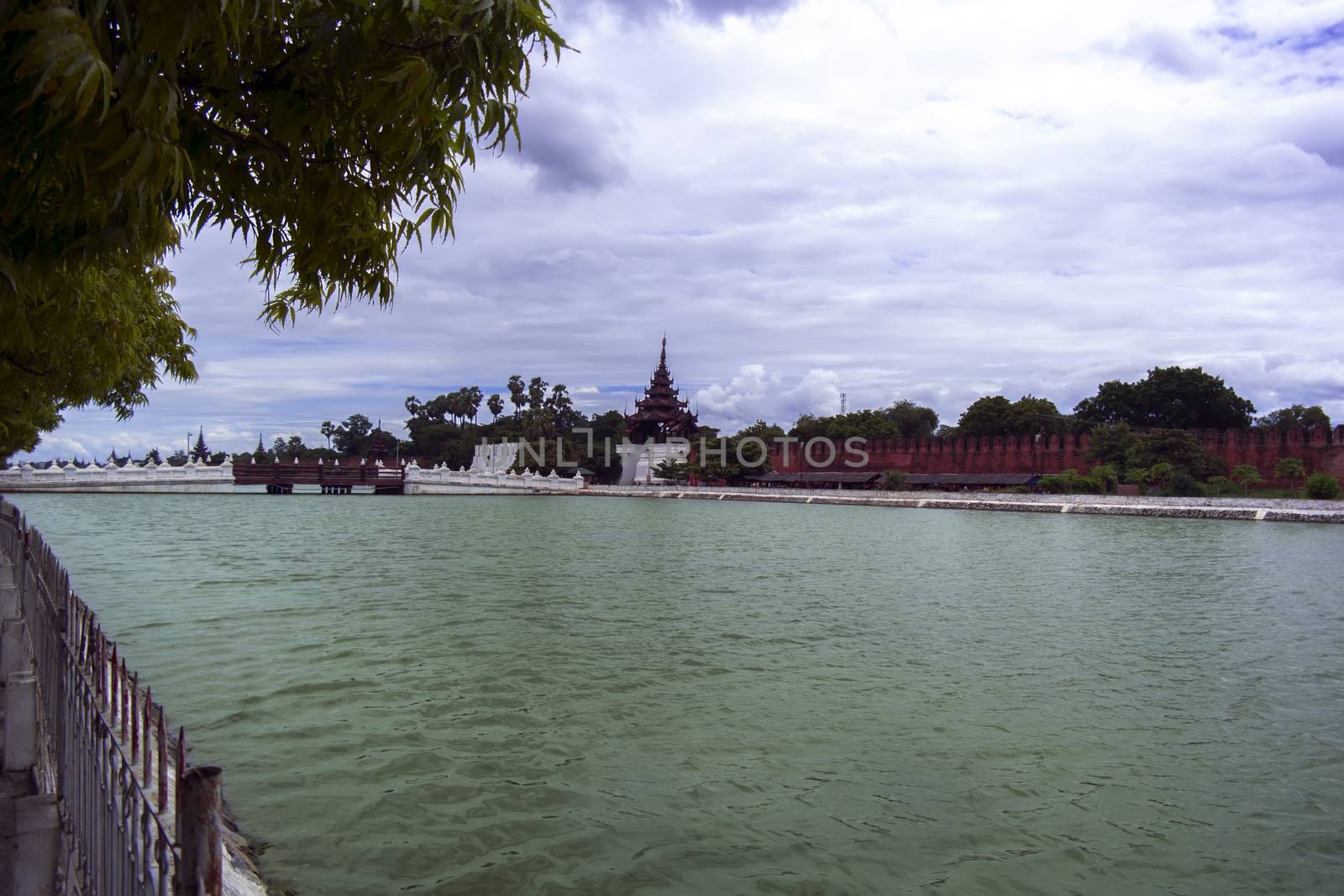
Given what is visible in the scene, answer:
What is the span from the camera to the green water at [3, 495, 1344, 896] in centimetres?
572

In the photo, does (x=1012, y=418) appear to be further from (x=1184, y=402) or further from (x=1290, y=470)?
(x=1290, y=470)

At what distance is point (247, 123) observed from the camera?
311 cm

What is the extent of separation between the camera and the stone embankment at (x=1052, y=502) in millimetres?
48062

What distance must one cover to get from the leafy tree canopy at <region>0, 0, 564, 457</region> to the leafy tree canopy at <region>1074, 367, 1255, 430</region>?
260 feet

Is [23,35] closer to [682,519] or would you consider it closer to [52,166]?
→ [52,166]

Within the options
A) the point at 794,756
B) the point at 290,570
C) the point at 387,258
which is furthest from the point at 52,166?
the point at 290,570

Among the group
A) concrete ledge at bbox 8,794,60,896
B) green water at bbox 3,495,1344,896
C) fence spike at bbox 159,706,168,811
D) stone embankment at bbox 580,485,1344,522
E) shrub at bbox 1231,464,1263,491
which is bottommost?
green water at bbox 3,495,1344,896

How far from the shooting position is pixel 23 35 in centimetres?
209

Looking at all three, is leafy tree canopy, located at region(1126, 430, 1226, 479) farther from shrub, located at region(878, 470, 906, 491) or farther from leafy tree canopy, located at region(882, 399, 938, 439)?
leafy tree canopy, located at region(882, 399, 938, 439)

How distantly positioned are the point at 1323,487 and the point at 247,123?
6162 cm

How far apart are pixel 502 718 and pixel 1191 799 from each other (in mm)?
5770

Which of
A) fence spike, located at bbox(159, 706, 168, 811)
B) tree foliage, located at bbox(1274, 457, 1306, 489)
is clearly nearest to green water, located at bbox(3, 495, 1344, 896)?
fence spike, located at bbox(159, 706, 168, 811)

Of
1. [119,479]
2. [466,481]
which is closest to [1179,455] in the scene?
[466,481]

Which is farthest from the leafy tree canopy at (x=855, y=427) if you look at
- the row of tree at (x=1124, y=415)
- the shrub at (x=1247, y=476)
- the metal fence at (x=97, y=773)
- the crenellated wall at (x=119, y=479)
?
the metal fence at (x=97, y=773)
